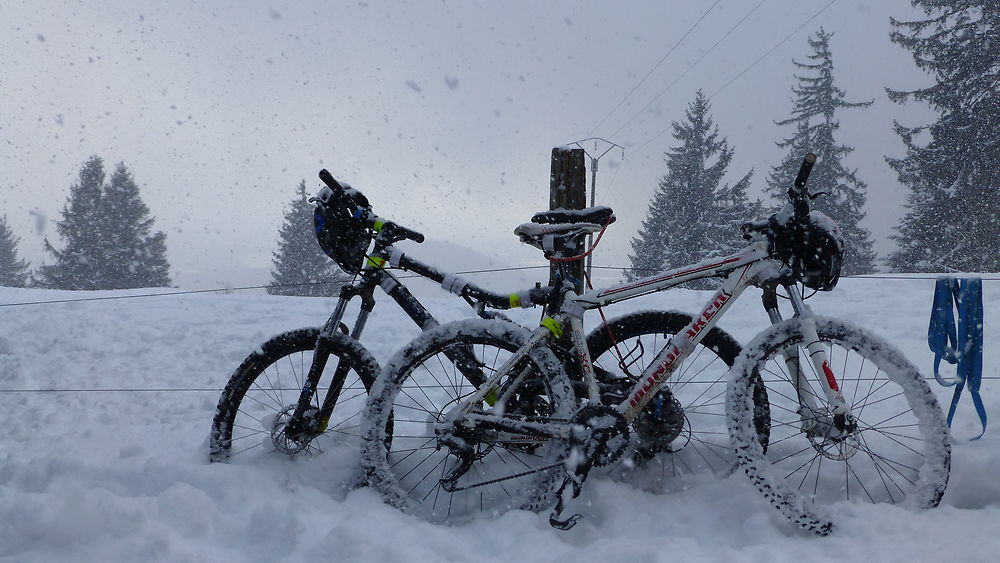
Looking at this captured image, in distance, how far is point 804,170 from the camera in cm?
261

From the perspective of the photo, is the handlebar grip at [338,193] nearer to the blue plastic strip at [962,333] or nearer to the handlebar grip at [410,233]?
the handlebar grip at [410,233]

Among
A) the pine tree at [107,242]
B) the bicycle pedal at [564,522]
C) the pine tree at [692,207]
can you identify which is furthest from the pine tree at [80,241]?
the bicycle pedal at [564,522]

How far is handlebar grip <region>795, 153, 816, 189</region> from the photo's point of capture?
2.52 meters

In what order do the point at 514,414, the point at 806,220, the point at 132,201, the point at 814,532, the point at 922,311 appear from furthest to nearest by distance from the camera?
1. the point at 132,201
2. the point at 922,311
3. the point at 514,414
4. the point at 806,220
5. the point at 814,532

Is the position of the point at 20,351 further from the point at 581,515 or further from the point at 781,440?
the point at 781,440

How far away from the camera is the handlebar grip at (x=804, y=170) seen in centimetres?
252

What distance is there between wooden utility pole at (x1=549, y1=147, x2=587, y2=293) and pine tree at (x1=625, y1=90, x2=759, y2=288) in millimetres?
20956

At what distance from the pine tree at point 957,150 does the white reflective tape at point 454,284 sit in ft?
70.7

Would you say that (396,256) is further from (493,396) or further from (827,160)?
(827,160)

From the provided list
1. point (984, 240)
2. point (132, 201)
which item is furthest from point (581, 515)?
point (132, 201)

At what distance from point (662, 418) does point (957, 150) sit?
76.6 ft

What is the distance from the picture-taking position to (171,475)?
2803mm

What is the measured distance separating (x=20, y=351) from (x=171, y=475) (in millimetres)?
4257

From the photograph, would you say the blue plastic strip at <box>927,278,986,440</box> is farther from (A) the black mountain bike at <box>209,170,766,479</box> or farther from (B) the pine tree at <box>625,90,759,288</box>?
(B) the pine tree at <box>625,90,759,288</box>
